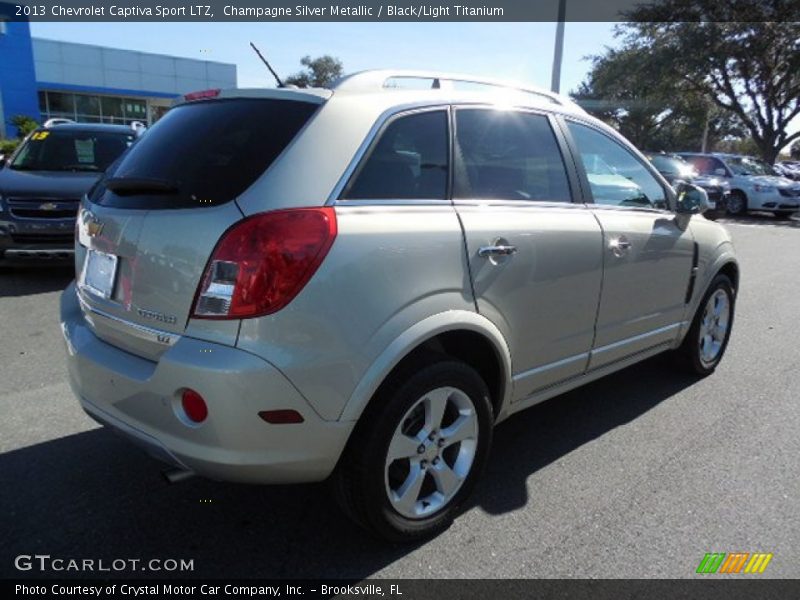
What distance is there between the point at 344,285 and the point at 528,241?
1045mm

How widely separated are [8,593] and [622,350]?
311 centimetres

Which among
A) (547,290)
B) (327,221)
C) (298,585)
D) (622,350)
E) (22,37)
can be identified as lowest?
(298,585)

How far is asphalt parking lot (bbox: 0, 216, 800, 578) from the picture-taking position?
252cm

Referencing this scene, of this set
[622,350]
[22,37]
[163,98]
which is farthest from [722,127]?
[622,350]

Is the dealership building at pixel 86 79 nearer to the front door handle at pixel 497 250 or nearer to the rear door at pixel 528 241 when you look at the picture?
the rear door at pixel 528 241

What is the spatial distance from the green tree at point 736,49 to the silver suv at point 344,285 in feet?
87.3

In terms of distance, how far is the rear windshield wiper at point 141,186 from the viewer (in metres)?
2.40

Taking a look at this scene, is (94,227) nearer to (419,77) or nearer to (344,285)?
(344,285)

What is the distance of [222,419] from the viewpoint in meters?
2.11

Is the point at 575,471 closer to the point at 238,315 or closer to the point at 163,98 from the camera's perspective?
the point at 238,315

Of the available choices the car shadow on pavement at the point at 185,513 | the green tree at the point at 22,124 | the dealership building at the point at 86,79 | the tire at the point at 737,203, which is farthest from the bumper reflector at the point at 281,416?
the dealership building at the point at 86,79

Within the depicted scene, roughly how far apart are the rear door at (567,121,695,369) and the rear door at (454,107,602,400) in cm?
17

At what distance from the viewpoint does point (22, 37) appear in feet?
122

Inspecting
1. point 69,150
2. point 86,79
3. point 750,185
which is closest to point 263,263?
point 69,150
